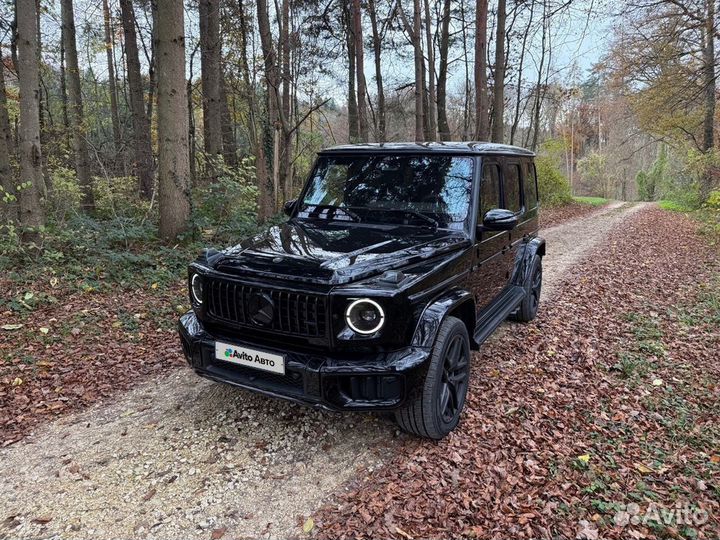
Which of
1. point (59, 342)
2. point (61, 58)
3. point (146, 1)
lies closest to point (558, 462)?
point (59, 342)

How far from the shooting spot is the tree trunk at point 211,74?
12367 mm

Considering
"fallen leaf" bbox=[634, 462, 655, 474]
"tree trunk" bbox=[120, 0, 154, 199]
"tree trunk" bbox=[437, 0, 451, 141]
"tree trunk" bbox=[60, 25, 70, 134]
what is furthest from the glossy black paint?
"tree trunk" bbox=[437, 0, 451, 141]

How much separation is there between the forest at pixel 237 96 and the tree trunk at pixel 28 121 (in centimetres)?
2

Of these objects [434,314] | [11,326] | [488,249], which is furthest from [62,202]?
[434,314]

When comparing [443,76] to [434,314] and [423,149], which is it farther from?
[434,314]

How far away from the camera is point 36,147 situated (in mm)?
7430

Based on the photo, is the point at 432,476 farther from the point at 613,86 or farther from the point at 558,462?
the point at 613,86

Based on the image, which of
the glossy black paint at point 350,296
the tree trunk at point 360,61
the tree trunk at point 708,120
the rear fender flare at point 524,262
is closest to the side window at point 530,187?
the rear fender flare at point 524,262

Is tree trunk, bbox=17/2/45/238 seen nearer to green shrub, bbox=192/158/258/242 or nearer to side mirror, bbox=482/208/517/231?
green shrub, bbox=192/158/258/242

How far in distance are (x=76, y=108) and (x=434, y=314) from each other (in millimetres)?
16832

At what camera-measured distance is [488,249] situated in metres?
4.22

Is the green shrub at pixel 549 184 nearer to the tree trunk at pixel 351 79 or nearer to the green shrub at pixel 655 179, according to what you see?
the tree trunk at pixel 351 79

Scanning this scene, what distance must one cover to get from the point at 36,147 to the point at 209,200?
3.08 meters

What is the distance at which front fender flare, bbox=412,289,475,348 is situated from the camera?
115 inches
